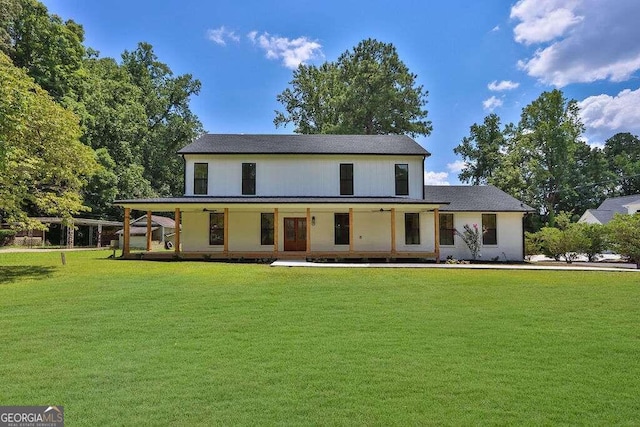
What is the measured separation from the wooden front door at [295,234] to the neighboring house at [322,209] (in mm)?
Answer: 51

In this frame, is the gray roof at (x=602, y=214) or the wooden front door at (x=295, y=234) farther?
the gray roof at (x=602, y=214)

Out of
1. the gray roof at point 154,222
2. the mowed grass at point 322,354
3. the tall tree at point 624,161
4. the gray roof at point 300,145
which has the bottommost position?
the mowed grass at point 322,354

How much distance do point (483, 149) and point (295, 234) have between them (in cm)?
3216

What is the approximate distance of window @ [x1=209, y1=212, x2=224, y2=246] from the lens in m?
20.1

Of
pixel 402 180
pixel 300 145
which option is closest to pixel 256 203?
pixel 300 145

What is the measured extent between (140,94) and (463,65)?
34560mm

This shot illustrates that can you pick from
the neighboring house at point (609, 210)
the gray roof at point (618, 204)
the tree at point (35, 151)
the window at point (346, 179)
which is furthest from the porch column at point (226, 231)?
the gray roof at point (618, 204)

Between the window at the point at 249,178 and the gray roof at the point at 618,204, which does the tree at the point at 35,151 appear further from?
the gray roof at the point at 618,204

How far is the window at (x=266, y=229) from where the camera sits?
792 inches

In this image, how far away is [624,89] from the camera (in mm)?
32969

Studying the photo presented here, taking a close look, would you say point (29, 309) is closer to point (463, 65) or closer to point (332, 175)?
point (332, 175)

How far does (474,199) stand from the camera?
71.9ft

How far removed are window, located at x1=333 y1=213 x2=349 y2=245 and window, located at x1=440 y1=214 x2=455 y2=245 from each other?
5.08m

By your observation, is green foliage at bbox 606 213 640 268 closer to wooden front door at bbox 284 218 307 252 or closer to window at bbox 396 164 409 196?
window at bbox 396 164 409 196
